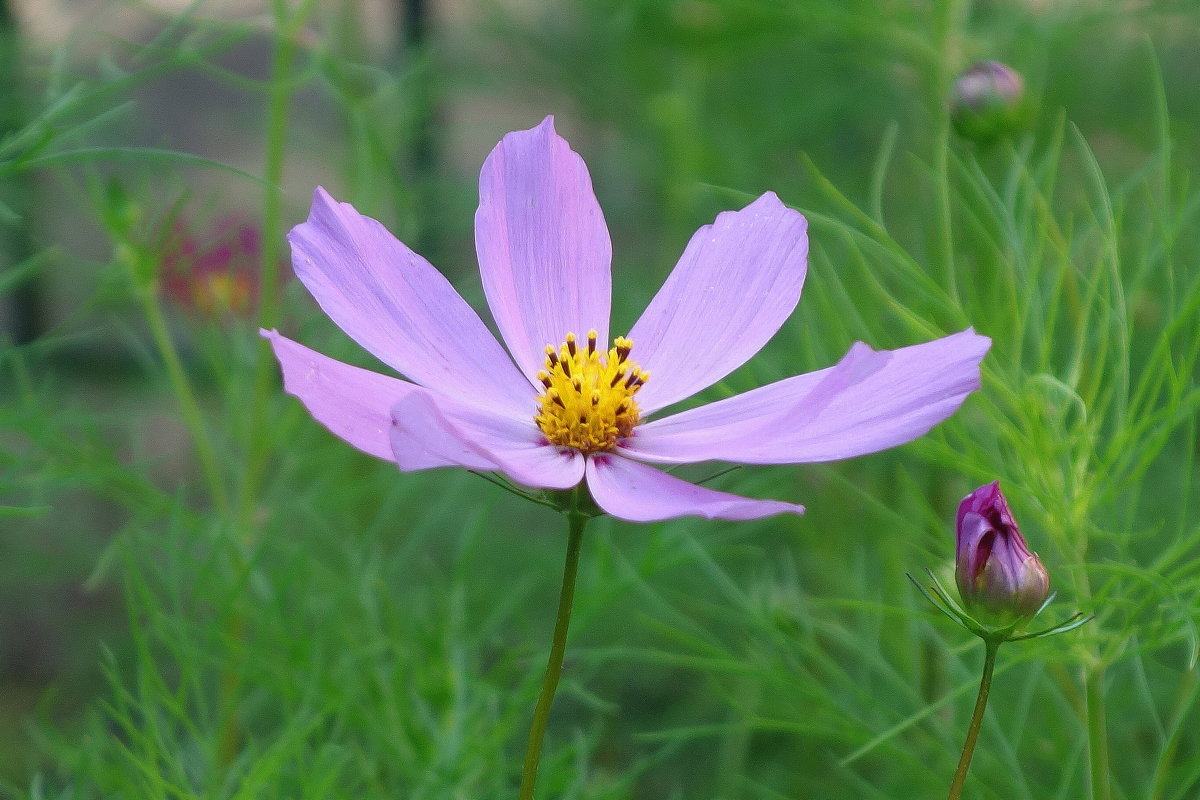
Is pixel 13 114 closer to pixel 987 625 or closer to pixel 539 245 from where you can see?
pixel 539 245

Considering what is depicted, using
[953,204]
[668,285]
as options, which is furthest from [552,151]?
[953,204]

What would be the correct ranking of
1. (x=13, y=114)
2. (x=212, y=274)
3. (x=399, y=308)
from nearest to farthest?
1. (x=399, y=308)
2. (x=13, y=114)
3. (x=212, y=274)

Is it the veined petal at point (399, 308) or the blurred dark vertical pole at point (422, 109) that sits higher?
the blurred dark vertical pole at point (422, 109)

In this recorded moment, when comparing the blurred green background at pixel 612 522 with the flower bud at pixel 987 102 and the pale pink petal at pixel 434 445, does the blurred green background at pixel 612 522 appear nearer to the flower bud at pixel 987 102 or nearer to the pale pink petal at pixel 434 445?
the flower bud at pixel 987 102

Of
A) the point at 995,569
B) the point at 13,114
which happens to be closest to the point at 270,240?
the point at 13,114

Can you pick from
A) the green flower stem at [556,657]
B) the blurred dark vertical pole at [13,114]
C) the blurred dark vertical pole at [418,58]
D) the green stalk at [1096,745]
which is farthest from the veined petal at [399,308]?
the blurred dark vertical pole at [418,58]

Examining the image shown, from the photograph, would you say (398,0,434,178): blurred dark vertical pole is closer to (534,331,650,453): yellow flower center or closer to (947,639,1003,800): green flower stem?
(534,331,650,453): yellow flower center
